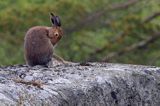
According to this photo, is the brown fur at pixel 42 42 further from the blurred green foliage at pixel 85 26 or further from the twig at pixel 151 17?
the twig at pixel 151 17

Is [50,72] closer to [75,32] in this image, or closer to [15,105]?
[15,105]

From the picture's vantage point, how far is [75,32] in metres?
14.0

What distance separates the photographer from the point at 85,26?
45.4 feet

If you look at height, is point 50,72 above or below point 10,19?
below

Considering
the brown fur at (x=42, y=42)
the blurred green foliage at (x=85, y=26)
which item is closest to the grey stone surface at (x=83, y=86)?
the brown fur at (x=42, y=42)

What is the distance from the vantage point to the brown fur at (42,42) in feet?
16.2

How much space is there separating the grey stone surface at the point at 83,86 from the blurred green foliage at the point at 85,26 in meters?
8.77

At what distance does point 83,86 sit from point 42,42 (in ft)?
3.50

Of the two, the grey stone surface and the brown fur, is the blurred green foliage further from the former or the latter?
the grey stone surface

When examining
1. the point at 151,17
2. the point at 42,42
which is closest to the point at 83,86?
the point at 42,42

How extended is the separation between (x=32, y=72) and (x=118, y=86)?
58 centimetres

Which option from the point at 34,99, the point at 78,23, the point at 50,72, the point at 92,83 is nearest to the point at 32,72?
the point at 50,72

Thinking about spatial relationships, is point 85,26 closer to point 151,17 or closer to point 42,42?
point 151,17

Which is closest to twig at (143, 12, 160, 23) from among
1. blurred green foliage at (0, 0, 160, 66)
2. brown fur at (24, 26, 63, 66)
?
blurred green foliage at (0, 0, 160, 66)
